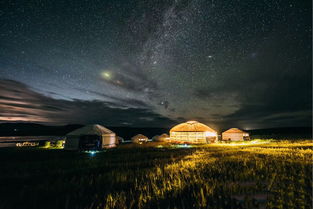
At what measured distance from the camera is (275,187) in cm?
323

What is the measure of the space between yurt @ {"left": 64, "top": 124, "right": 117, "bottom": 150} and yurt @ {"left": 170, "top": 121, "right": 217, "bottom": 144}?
57.4ft

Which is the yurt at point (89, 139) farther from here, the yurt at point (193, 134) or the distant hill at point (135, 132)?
the distant hill at point (135, 132)

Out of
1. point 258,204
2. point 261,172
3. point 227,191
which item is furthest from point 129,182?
point 261,172

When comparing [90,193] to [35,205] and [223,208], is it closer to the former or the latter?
[35,205]

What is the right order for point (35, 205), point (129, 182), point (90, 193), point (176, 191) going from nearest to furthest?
point (35, 205), point (176, 191), point (90, 193), point (129, 182)

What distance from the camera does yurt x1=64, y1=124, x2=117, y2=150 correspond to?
17.2m

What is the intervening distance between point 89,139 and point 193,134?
76.2ft

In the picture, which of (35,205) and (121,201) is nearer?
(121,201)

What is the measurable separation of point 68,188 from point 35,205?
103cm

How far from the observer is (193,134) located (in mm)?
31531

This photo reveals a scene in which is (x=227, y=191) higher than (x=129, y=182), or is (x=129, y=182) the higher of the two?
(x=227, y=191)

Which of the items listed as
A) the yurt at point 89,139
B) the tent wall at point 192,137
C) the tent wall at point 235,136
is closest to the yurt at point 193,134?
the tent wall at point 192,137

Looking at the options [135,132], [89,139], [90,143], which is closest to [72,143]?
[89,139]

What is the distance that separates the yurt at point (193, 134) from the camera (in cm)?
3033
